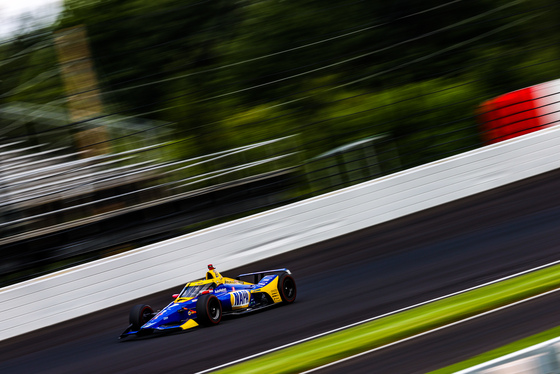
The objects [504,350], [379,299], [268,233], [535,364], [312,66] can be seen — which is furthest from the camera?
[312,66]

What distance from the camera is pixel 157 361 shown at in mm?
5879

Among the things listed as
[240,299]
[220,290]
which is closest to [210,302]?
[220,290]

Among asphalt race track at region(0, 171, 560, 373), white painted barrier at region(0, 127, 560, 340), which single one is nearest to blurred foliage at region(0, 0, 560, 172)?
white painted barrier at region(0, 127, 560, 340)

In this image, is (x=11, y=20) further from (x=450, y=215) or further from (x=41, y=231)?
(x=450, y=215)

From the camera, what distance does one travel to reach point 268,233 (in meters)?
9.84

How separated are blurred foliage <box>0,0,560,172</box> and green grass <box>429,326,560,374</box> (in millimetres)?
6331

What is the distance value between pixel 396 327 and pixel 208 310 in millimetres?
2107

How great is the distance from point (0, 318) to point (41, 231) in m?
1.48

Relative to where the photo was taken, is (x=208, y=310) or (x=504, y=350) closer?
(x=504, y=350)

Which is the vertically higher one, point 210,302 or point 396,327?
point 210,302

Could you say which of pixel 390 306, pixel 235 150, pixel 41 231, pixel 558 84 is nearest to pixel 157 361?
pixel 390 306

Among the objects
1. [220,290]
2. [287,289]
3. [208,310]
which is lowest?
[287,289]

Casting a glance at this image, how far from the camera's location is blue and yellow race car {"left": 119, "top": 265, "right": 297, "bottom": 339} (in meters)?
6.69

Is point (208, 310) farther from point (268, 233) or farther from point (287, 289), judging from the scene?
point (268, 233)
